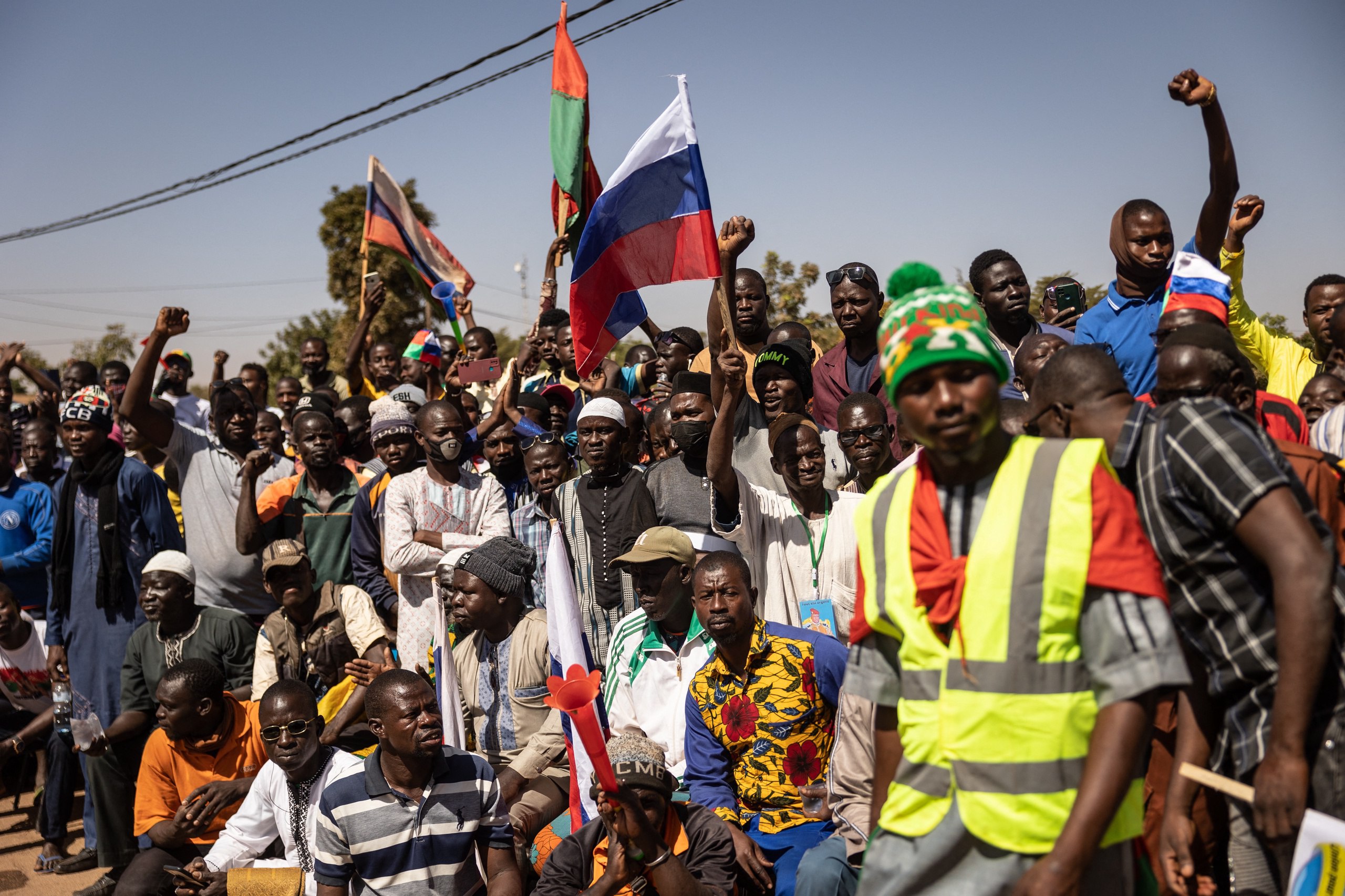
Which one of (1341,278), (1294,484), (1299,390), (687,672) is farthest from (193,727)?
(1341,278)

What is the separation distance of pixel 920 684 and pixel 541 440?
185 inches

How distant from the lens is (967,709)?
2.31m

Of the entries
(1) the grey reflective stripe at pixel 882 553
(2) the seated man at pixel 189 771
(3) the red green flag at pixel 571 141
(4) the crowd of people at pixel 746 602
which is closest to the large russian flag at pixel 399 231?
(4) the crowd of people at pixel 746 602

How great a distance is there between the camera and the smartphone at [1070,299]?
6.37 meters

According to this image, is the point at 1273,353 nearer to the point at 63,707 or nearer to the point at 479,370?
the point at 479,370

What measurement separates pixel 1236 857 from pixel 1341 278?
4.36 m

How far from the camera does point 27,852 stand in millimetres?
7473

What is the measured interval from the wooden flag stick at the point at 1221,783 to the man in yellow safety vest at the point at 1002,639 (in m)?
0.32

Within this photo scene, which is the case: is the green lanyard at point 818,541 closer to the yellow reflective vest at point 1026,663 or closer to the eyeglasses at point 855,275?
the eyeglasses at point 855,275

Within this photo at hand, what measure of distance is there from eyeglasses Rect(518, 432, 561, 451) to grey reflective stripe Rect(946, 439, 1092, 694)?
15.7 ft

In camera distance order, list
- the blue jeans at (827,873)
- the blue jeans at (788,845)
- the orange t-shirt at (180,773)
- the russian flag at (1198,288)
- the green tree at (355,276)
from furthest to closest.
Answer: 1. the green tree at (355,276)
2. the orange t-shirt at (180,773)
3. the blue jeans at (788,845)
4. the blue jeans at (827,873)
5. the russian flag at (1198,288)

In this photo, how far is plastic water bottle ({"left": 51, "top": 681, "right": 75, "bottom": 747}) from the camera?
6.91 metres

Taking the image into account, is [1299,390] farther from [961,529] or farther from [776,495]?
[961,529]

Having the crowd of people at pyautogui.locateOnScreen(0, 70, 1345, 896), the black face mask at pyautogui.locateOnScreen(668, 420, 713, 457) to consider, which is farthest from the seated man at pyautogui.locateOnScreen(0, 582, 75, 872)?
the black face mask at pyautogui.locateOnScreen(668, 420, 713, 457)
